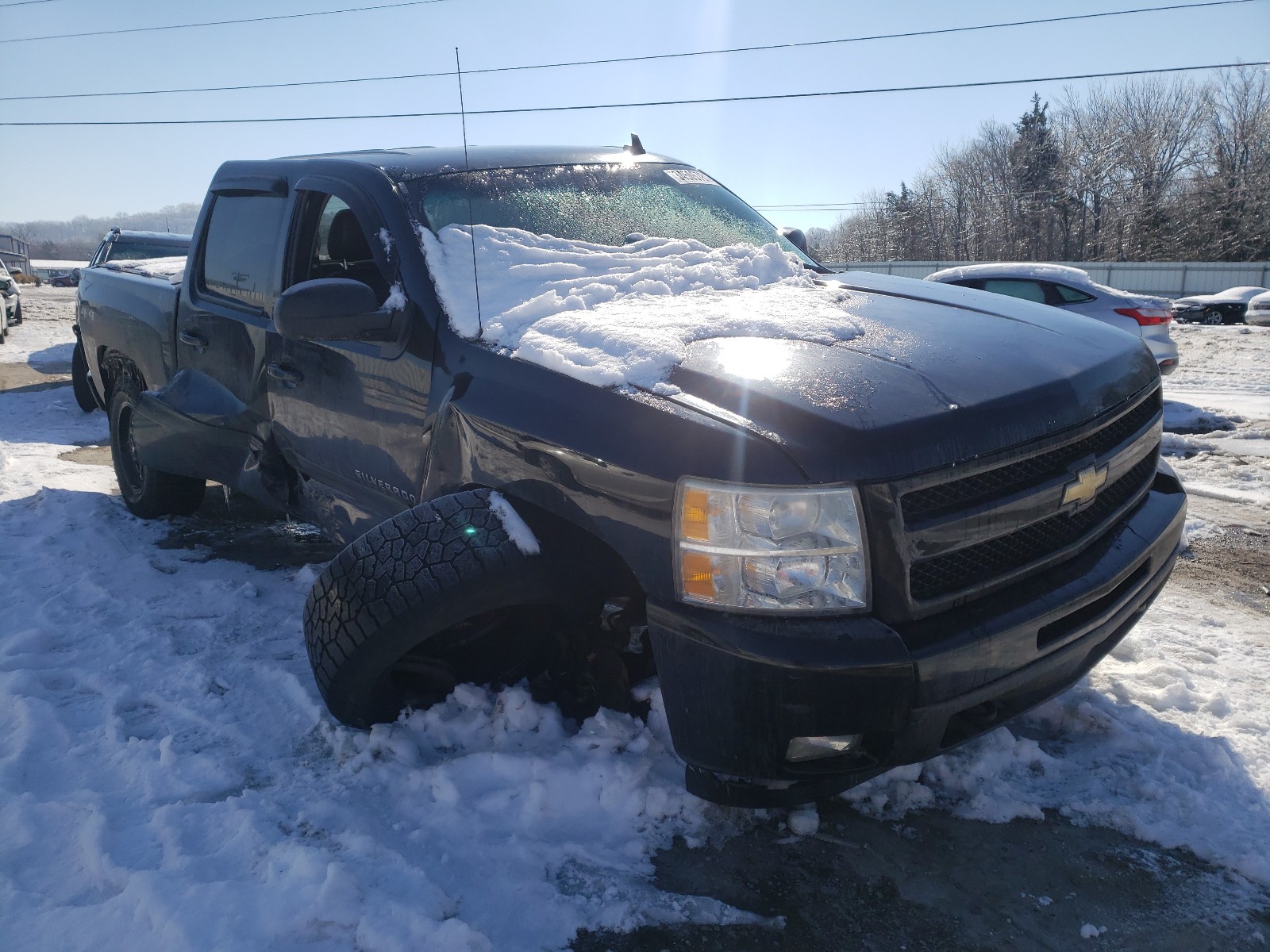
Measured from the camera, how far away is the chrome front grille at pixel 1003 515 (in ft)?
6.39

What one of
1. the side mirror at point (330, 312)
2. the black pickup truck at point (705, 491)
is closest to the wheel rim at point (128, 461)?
the black pickup truck at point (705, 491)

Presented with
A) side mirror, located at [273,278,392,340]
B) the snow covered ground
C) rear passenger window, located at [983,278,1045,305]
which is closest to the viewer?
the snow covered ground

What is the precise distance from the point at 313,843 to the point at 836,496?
149 cm

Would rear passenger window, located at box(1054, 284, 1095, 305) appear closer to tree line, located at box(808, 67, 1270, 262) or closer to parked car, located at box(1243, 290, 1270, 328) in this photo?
parked car, located at box(1243, 290, 1270, 328)

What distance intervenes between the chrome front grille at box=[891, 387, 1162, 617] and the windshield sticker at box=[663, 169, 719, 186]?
215cm

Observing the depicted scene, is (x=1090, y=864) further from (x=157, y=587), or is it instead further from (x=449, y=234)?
(x=157, y=587)

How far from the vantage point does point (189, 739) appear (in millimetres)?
2754

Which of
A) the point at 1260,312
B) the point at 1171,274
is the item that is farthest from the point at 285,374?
the point at 1171,274

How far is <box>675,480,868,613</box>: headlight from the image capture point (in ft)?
6.21

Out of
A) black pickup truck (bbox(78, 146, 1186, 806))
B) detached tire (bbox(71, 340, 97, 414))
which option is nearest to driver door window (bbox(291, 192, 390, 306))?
black pickup truck (bbox(78, 146, 1186, 806))

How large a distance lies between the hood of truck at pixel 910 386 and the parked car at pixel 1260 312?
2018cm

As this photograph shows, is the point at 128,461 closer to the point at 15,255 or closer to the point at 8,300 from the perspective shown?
the point at 8,300

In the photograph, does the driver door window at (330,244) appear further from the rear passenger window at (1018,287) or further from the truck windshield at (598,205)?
the rear passenger window at (1018,287)

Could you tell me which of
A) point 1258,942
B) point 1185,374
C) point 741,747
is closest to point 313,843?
point 741,747
